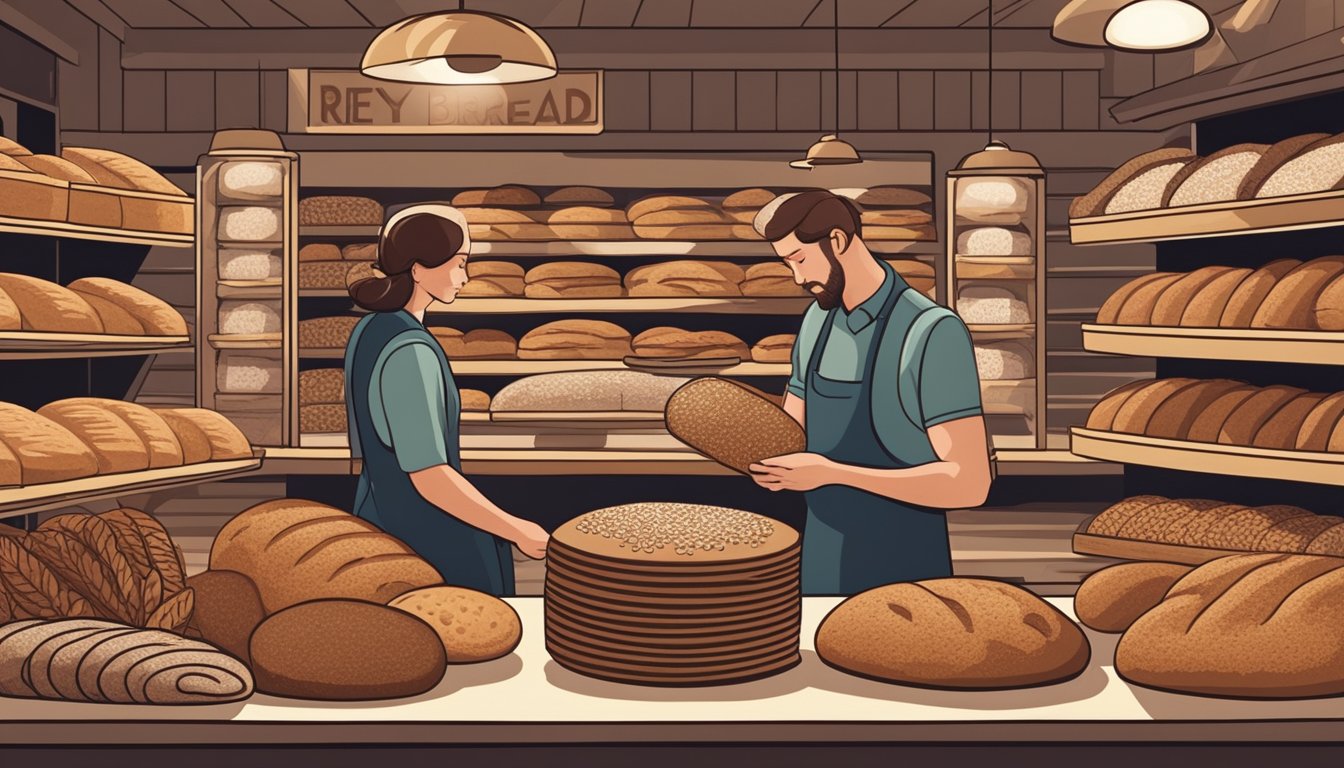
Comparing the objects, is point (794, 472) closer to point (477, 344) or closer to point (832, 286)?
point (832, 286)

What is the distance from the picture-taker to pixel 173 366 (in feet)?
18.7

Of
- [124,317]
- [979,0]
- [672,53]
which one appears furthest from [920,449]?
[672,53]

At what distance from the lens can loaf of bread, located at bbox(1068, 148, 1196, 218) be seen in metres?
3.03

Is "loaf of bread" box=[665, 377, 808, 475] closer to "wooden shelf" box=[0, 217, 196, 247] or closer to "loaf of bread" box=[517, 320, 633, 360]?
"wooden shelf" box=[0, 217, 196, 247]

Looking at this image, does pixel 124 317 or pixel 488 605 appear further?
pixel 124 317

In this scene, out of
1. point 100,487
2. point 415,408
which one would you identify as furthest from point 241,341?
point 415,408

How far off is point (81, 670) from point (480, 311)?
3729 millimetres

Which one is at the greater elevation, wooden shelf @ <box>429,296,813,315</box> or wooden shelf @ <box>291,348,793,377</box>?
wooden shelf @ <box>429,296,813,315</box>

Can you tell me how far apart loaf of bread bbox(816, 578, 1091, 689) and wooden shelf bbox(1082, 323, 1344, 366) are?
1343mm

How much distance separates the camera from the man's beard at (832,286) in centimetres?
229

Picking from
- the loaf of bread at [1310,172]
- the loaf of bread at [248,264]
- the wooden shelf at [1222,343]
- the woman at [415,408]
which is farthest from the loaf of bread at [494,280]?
the loaf of bread at [1310,172]

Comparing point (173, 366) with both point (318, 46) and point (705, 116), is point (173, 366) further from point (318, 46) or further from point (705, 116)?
point (705, 116)

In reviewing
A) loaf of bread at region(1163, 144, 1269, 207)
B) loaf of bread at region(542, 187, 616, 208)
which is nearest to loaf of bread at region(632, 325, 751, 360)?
loaf of bread at region(542, 187, 616, 208)

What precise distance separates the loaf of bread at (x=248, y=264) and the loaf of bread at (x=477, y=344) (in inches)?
26.4
